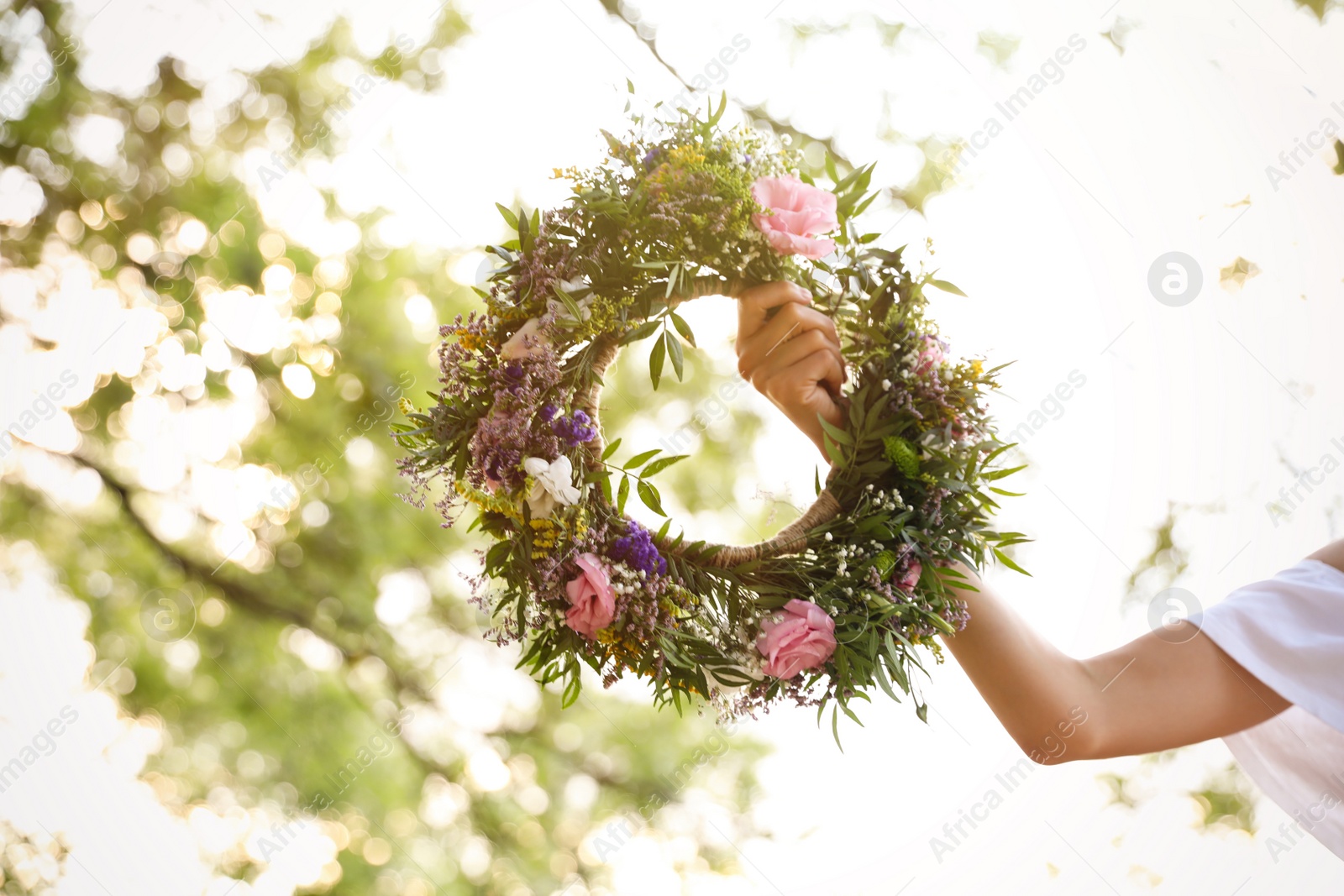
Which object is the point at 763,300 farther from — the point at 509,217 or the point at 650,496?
the point at 509,217

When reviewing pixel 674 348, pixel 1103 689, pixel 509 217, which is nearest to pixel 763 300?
pixel 674 348

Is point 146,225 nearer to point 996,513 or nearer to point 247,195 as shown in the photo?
point 247,195

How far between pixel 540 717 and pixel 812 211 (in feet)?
10.7

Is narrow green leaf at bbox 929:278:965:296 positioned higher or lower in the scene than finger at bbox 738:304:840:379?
higher

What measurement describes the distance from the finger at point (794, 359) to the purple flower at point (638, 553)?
338mm

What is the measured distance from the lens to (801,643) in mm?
1462

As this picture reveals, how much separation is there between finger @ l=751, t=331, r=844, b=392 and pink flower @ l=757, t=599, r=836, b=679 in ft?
1.26

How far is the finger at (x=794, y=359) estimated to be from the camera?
155 cm

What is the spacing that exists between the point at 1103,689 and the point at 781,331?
0.80 metres

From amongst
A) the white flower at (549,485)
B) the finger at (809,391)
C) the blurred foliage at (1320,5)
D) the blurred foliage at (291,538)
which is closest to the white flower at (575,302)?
the white flower at (549,485)

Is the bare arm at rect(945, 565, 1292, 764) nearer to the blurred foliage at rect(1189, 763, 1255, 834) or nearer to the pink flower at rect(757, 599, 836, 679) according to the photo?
the pink flower at rect(757, 599, 836, 679)

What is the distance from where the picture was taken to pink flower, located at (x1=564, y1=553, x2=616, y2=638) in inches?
57.9

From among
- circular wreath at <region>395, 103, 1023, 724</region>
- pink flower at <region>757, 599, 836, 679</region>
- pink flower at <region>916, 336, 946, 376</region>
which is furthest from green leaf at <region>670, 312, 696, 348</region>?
pink flower at <region>757, 599, 836, 679</region>

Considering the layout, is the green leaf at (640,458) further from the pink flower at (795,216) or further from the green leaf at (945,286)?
the green leaf at (945,286)
